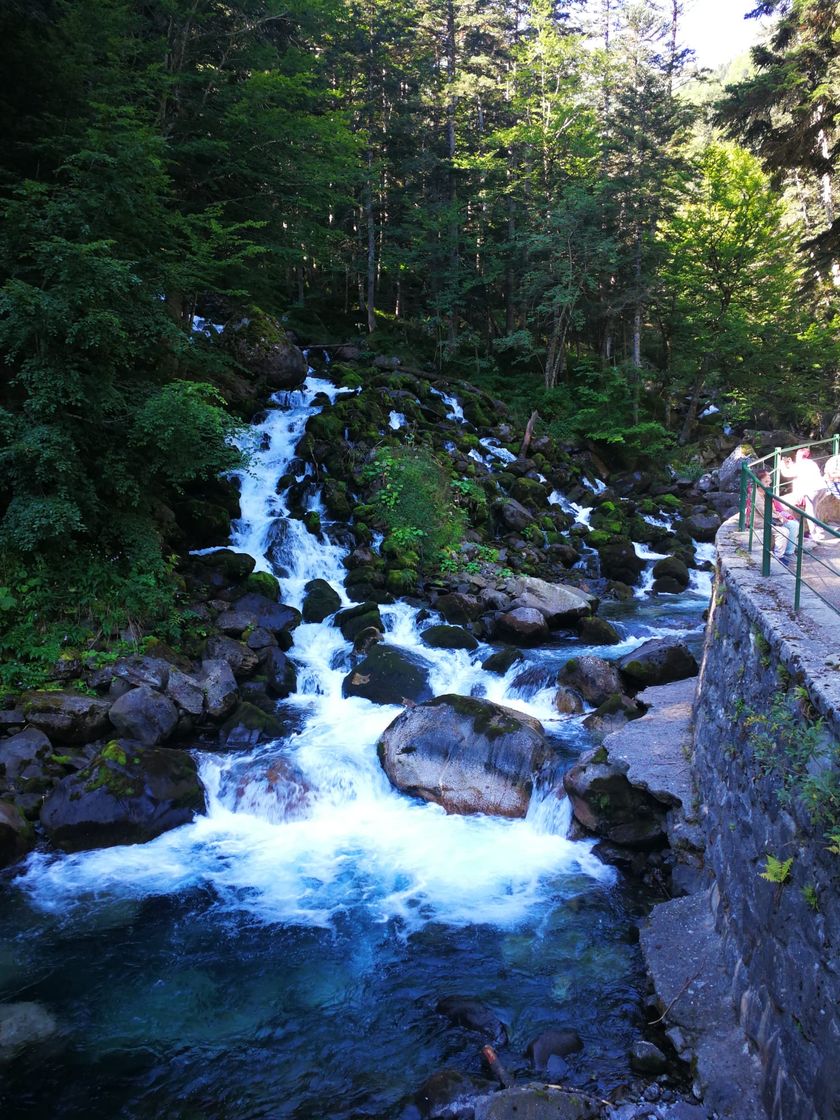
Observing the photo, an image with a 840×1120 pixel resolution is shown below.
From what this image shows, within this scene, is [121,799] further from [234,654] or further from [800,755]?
[800,755]

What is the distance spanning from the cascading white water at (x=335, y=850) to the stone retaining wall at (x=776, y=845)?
2.16 metres

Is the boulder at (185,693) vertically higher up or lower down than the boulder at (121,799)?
higher up

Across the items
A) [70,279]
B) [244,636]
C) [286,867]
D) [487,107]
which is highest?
[487,107]

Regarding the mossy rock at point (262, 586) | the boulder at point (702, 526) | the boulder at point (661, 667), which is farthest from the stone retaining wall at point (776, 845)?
the boulder at point (702, 526)

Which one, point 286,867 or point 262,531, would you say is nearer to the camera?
point 286,867

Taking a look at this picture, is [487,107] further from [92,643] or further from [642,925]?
[642,925]

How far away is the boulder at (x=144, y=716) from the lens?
9.74 metres

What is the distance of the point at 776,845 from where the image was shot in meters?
4.79

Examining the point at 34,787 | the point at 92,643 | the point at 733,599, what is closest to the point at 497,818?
the point at 733,599

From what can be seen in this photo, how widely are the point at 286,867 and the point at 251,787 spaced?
4.61 feet

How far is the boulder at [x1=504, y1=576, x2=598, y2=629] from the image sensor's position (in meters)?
14.6

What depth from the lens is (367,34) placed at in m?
27.6

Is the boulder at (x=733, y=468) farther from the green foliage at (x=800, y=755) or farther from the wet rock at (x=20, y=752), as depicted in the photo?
the wet rock at (x=20, y=752)

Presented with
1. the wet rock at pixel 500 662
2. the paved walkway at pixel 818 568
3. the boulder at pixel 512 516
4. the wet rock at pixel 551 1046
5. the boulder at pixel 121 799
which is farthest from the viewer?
the boulder at pixel 512 516
